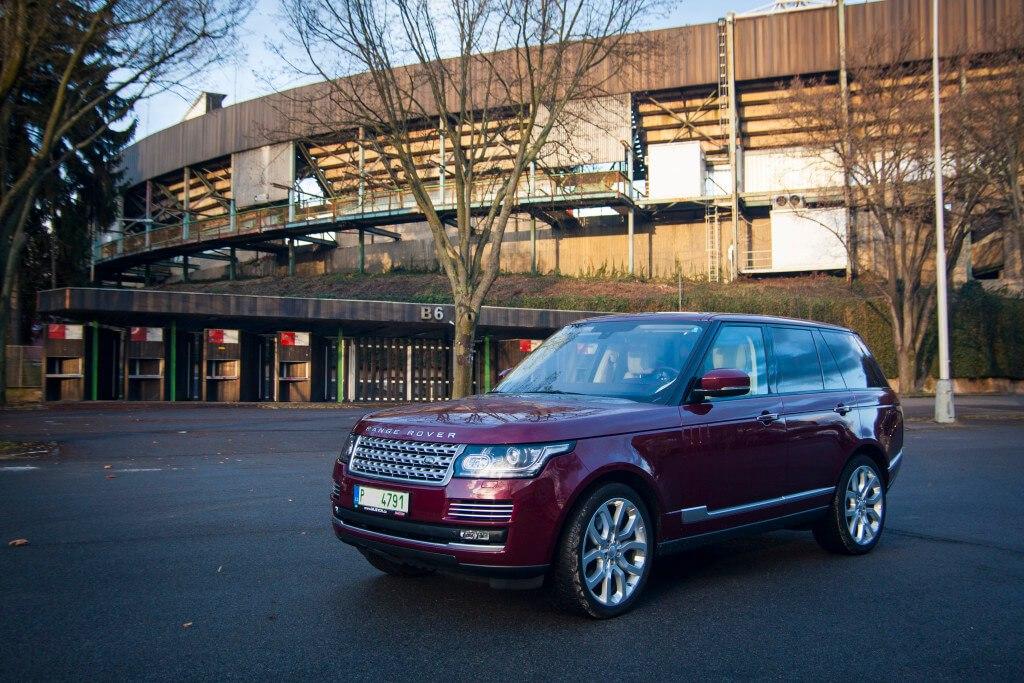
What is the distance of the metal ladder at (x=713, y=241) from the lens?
45.8 meters

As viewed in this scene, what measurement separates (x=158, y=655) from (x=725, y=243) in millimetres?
45323

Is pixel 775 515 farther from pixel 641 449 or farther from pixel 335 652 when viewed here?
pixel 335 652

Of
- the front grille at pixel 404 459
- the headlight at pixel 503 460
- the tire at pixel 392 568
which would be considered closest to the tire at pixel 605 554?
the headlight at pixel 503 460

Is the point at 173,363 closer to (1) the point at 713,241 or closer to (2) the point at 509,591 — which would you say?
(2) the point at 509,591

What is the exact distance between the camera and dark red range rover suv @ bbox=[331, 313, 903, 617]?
4.58 m

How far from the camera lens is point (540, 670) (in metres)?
4.06

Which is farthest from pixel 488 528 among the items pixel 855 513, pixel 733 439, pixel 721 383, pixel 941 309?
pixel 941 309

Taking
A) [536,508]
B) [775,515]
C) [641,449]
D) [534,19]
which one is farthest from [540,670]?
[534,19]

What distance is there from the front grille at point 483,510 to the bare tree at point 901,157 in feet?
79.7

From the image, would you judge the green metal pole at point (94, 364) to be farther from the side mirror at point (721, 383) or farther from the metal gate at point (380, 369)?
the side mirror at point (721, 383)

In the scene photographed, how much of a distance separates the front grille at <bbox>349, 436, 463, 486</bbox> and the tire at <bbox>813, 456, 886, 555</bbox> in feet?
11.1

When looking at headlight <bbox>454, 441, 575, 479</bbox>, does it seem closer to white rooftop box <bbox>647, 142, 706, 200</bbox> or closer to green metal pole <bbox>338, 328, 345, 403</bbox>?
green metal pole <bbox>338, 328, 345, 403</bbox>

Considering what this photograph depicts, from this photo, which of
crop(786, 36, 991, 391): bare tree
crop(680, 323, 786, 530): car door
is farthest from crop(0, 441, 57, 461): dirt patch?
crop(786, 36, 991, 391): bare tree

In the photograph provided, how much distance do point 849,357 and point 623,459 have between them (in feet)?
10.6
